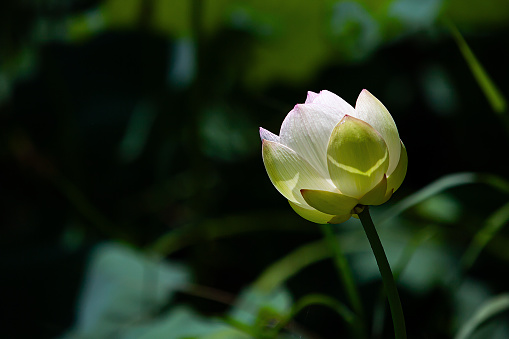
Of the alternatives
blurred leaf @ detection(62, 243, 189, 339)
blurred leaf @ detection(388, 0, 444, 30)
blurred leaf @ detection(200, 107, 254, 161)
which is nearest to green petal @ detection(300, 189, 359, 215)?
blurred leaf @ detection(62, 243, 189, 339)

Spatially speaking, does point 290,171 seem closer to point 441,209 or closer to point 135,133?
point 441,209

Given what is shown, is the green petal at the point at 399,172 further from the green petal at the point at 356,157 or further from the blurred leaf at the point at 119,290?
the blurred leaf at the point at 119,290

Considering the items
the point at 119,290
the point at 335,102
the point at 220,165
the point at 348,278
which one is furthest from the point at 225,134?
the point at 335,102

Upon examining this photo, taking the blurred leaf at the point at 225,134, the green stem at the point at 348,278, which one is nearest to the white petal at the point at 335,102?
the green stem at the point at 348,278

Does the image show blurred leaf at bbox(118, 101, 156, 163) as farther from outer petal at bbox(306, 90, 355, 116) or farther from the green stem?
outer petal at bbox(306, 90, 355, 116)

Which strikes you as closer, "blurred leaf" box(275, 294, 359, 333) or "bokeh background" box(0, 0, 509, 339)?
"blurred leaf" box(275, 294, 359, 333)

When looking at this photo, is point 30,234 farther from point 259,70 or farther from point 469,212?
point 469,212

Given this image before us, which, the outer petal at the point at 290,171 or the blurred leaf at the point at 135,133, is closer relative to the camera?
the outer petal at the point at 290,171

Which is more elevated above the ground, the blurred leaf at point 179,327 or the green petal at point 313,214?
the green petal at point 313,214

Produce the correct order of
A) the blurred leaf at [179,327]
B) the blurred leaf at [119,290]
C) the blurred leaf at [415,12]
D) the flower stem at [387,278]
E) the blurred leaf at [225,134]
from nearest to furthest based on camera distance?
the flower stem at [387,278]
the blurred leaf at [179,327]
the blurred leaf at [119,290]
the blurred leaf at [415,12]
the blurred leaf at [225,134]
